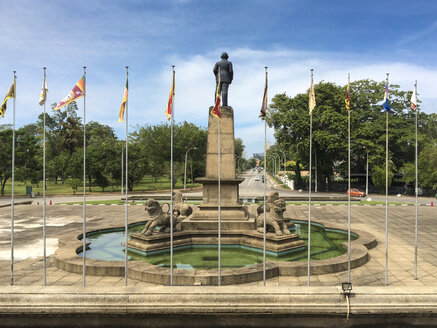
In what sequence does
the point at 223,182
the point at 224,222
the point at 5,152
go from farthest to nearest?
the point at 5,152 < the point at 223,182 < the point at 224,222

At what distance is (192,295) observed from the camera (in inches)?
230

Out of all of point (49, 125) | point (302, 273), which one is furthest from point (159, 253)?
point (49, 125)

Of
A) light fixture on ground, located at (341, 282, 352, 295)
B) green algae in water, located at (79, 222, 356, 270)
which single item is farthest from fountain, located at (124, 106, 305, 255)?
light fixture on ground, located at (341, 282, 352, 295)

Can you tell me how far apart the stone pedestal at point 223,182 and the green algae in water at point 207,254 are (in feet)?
4.95

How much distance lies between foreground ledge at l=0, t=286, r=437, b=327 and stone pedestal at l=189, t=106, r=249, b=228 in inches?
248

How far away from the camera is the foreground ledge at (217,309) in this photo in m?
5.77

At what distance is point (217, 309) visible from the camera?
5.75 meters

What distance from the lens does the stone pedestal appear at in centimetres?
1235

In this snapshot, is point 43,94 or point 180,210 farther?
point 180,210

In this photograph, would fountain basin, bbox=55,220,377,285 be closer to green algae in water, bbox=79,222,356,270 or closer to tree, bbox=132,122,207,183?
green algae in water, bbox=79,222,356,270

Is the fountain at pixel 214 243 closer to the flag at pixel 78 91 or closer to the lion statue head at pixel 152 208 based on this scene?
the lion statue head at pixel 152 208

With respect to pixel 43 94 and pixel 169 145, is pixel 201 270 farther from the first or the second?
pixel 169 145

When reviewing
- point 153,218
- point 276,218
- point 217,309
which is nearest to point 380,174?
point 276,218

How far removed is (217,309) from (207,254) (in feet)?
15.0
